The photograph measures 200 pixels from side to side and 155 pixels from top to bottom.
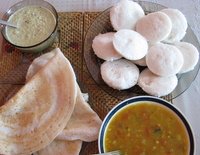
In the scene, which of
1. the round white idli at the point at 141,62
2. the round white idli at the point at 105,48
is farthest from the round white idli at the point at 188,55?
the round white idli at the point at 105,48

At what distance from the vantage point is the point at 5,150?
1.18 meters

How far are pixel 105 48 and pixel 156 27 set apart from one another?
20 centimetres

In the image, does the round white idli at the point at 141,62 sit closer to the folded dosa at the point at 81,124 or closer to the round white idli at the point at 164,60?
the round white idli at the point at 164,60

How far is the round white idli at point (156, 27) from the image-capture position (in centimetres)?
131

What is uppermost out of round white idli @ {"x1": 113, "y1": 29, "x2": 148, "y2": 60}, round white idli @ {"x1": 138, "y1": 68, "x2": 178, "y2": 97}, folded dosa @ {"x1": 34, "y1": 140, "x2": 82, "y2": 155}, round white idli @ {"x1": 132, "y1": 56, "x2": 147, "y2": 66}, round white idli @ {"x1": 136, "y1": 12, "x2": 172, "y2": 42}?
round white idli @ {"x1": 136, "y1": 12, "x2": 172, "y2": 42}

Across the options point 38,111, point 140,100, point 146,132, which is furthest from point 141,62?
point 38,111

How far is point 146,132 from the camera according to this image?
1.19 m

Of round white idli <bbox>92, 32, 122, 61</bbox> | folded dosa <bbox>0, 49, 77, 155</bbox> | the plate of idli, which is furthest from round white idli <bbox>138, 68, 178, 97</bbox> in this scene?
folded dosa <bbox>0, 49, 77, 155</bbox>

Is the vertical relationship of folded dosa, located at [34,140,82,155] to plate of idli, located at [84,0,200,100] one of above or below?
below

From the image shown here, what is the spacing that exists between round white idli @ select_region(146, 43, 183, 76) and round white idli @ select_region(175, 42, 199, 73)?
33 millimetres

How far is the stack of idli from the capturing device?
4.17 ft

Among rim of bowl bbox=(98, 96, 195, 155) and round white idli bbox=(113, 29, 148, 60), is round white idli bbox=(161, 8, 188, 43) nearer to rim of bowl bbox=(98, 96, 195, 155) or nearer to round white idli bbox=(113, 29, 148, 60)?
round white idli bbox=(113, 29, 148, 60)

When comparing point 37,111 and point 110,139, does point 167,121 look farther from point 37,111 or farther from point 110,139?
point 37,111

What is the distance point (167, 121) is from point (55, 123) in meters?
0.37
